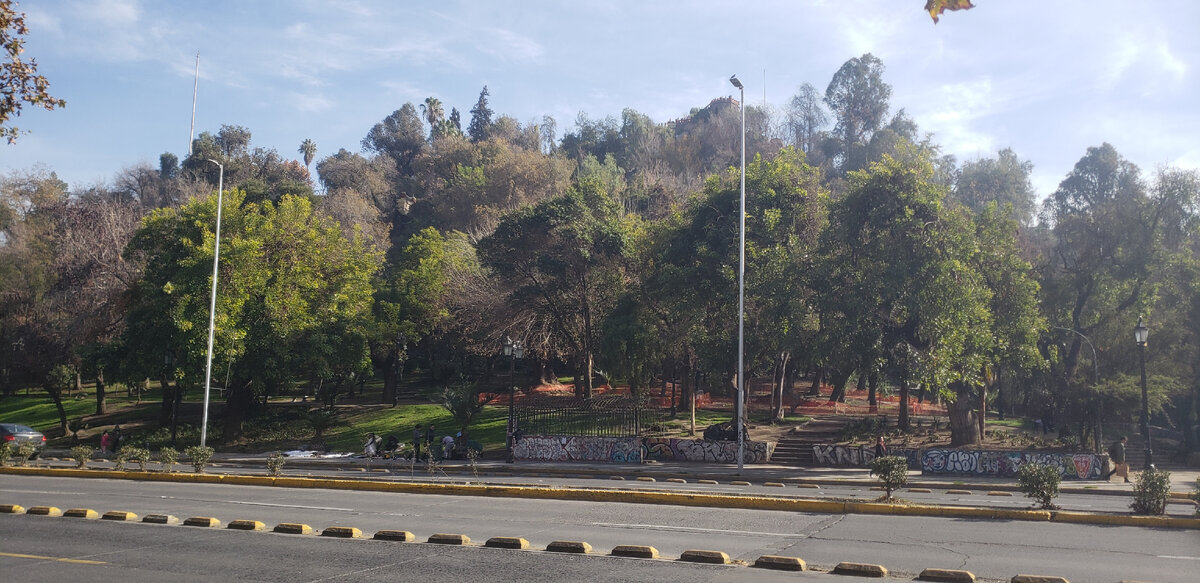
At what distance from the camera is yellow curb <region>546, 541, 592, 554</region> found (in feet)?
38.8

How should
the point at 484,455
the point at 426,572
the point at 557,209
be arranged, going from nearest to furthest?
the point at 426,572 < the point at 484,455 < the point at 557,209

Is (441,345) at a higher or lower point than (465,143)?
lower

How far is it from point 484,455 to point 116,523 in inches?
810

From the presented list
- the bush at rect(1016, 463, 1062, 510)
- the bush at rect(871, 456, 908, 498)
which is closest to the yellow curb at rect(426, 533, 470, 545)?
the bush at rect(871, 456, 908, 498)

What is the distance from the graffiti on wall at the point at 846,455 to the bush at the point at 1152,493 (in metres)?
14.6

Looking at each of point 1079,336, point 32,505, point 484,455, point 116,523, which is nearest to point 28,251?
point 484,455

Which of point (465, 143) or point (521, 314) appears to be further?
point (465, 143)

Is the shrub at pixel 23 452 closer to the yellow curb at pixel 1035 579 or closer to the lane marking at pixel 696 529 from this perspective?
the lane marking at pixel 696 529

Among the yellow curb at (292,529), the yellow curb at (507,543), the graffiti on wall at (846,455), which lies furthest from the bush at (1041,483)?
the graffiti on wall at (846,455)

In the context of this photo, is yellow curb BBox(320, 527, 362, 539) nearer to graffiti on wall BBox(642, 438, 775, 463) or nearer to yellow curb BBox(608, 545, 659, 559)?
yellow curb BBox(608, 545, 659, 559)

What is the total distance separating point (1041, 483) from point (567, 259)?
93.6 feet

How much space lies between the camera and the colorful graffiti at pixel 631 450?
32031 mm

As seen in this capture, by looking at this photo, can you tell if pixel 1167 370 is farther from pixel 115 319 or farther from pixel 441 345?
pixel 115 319

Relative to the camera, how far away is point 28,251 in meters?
48.2
